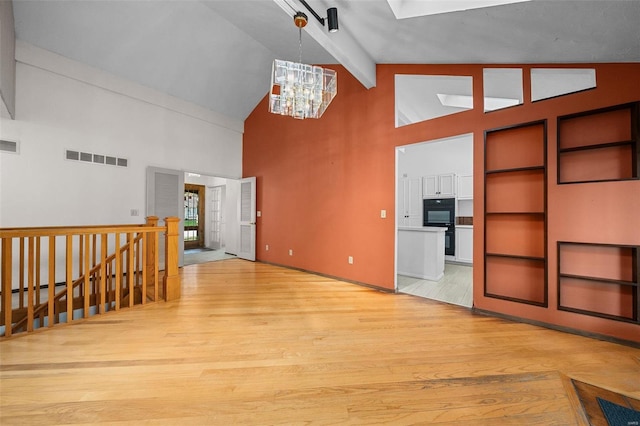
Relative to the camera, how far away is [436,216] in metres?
6.56

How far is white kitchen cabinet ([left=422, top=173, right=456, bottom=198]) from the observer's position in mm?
6375

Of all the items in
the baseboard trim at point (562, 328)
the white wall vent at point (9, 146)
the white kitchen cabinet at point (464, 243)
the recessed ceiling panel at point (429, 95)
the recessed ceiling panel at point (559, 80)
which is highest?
the recessed ceiling panel at point (429, 95)

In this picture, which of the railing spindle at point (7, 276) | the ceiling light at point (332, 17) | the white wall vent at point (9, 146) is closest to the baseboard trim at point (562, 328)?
the ceiling light at point (332, 17)

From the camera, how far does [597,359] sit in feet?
6.56

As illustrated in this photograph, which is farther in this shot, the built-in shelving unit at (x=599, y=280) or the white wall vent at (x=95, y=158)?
the white wall vent at (x=95, y=158)

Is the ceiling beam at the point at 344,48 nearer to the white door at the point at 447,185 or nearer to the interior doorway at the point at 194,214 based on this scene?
the white door at the point at 447,185

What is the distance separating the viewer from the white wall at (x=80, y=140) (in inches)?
141

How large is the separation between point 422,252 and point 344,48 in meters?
3.50

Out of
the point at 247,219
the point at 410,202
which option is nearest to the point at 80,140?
the point at 247,219

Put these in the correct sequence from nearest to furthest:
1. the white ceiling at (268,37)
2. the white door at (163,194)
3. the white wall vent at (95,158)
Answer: the white ceiling at (268,37) → the white wall vent at (95,158) → the white door at (163,194)

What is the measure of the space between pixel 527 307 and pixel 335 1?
3.83m

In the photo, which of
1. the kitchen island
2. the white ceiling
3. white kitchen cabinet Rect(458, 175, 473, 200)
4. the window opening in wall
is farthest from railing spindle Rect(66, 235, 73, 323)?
white kitchen cabinet Rect(458, 175, 473, 200)

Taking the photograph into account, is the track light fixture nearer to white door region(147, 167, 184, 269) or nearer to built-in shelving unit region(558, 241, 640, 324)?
built-in shelving unit region(558, 241, 640, 324)

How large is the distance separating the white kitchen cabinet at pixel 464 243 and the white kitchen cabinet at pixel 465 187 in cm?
78
